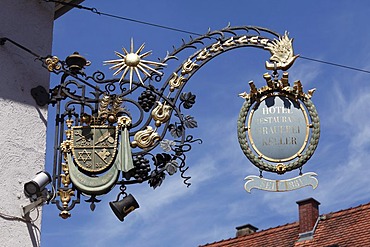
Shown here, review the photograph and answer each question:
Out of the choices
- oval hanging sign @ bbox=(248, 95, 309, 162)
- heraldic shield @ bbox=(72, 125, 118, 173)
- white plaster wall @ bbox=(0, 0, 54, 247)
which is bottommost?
oval hanging sign @ bbox=(248, 95, 309, 162)

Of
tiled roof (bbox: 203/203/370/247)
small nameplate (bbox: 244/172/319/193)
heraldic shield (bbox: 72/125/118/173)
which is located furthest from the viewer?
tiled roof (bbox: 203/203/370/247)

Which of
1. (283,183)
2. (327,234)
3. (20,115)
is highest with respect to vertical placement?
(327,234)

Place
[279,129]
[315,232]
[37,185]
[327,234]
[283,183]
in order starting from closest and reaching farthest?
[283,183]
[279,129]
[37,185]
[327,234]
[315,232]

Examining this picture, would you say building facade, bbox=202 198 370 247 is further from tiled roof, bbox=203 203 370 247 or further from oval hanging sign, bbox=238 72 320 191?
oval hanging sign, bbox=238 72 320 191

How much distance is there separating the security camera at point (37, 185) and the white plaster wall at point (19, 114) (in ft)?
1.03

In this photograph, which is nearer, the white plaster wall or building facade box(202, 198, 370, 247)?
the white plaster wall

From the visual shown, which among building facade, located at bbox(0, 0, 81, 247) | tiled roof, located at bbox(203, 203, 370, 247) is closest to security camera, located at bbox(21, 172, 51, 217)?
building facade, located at bbox(0, 0, 81, 247)

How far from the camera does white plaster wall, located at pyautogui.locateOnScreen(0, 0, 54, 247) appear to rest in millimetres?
9484

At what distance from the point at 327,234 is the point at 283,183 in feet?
48.9

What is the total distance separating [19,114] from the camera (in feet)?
32.2

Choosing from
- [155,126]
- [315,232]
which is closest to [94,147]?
[155,126]

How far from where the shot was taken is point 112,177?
8.97 metres

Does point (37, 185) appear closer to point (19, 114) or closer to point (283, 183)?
point (19, 114)

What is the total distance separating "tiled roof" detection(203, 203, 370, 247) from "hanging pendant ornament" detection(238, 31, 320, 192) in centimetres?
1334
